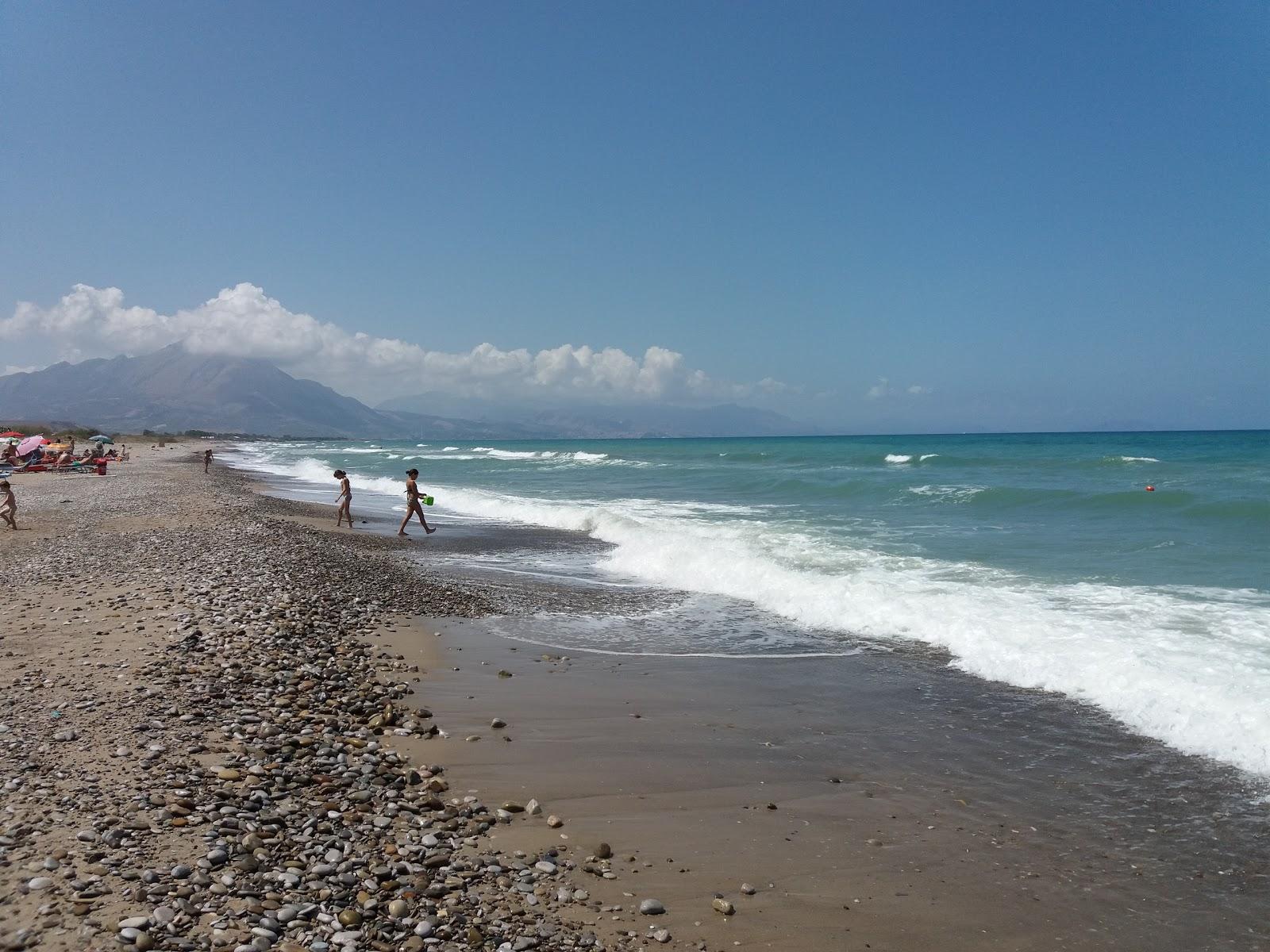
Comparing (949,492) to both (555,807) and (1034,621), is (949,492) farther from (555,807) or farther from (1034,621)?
(555,807)

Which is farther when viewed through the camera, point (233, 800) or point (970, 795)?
point (970, 795)

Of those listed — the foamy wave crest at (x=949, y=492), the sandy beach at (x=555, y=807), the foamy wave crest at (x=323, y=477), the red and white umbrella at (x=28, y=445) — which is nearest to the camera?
the sandy beach at (x=555, y=807)

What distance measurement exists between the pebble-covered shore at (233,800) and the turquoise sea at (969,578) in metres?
3.73

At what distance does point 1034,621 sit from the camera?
10594mm

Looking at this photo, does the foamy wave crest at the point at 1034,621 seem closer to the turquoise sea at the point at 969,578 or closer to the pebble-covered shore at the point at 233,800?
the turquoise sea at the point at 969,578

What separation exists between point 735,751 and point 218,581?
A: 890 cm

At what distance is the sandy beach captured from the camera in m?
4.04

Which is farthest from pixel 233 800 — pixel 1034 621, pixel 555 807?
pixel 1034 621

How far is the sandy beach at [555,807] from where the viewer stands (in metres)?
4.04

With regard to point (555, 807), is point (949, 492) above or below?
above

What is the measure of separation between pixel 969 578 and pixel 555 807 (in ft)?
35.5

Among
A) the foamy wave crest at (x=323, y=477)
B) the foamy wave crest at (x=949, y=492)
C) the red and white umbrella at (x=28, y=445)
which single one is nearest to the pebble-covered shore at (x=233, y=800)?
the foamy wave crest at (x=949, y=492)

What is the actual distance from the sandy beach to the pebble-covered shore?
2 centimetres

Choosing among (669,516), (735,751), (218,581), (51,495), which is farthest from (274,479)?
(735,751)
